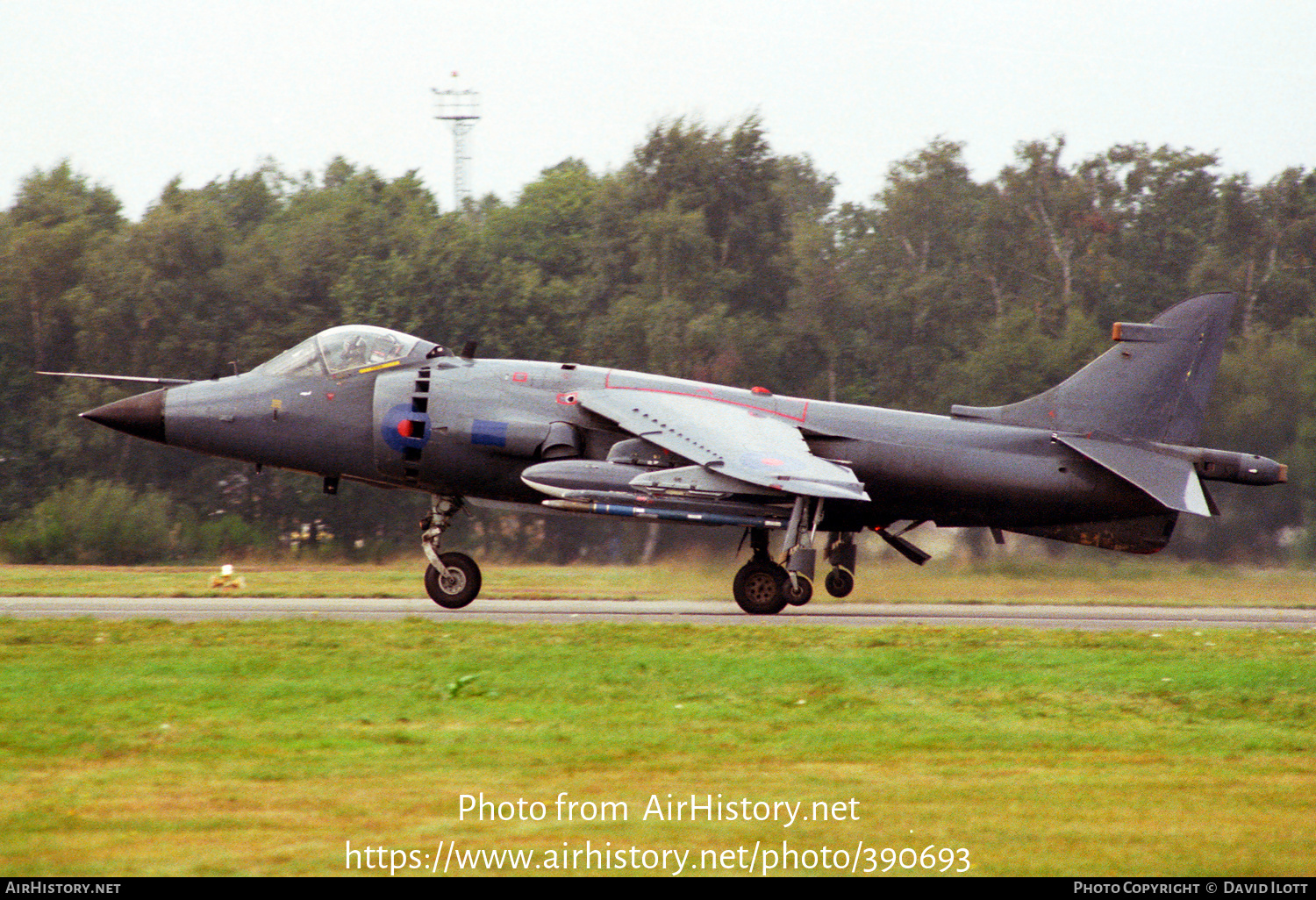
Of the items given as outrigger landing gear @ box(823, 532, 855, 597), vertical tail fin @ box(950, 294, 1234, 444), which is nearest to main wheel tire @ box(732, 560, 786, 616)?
outrigger landing gear @ box(823, 532, 855, 597)

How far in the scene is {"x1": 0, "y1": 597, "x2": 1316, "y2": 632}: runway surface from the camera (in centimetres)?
1698

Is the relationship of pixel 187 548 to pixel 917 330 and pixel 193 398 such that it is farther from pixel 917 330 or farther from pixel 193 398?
pixel 917 330

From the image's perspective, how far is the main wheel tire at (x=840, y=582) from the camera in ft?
66.3

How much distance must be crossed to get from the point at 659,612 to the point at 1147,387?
24.0 feet

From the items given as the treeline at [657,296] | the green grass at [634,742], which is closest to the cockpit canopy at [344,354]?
the green grass at [634,742]

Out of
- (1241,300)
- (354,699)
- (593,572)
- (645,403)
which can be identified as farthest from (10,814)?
(1241,300)

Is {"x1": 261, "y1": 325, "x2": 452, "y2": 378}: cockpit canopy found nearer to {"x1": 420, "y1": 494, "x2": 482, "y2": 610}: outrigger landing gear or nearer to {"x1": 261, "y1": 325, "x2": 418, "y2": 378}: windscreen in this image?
{"x1": 261, "y1": 325, "x2": 418, "y2": 378}: windscreen

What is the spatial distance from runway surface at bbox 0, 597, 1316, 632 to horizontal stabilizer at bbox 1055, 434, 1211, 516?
1.69m

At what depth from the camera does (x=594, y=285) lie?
1797 inches

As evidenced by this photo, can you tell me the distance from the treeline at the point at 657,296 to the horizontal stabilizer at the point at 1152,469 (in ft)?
27.7

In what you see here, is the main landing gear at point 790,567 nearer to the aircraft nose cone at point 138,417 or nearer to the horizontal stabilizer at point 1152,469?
the horizontal stabilizer at point 1152,469

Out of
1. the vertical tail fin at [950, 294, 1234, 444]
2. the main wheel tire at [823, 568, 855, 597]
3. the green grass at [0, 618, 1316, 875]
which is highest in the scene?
the vertical tail fin at [950, 294, 1234, 444]

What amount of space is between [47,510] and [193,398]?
15607 millimetres

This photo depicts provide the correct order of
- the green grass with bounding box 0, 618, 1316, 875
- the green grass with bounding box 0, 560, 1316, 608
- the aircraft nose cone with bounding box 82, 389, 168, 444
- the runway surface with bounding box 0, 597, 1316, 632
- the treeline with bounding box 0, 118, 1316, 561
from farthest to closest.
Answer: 1. the treeline with bounding box 0, 118, 1316, 561
2. the green grass with bounding box 0, 560, 1316, 608
3. the aircraft nose cone with bounding box 82, 389, 168, 444
4. the runway surface with bounding box 0, 597, 1316, 632
5. the green grass with bounding box 0, 618, 1316, 875
